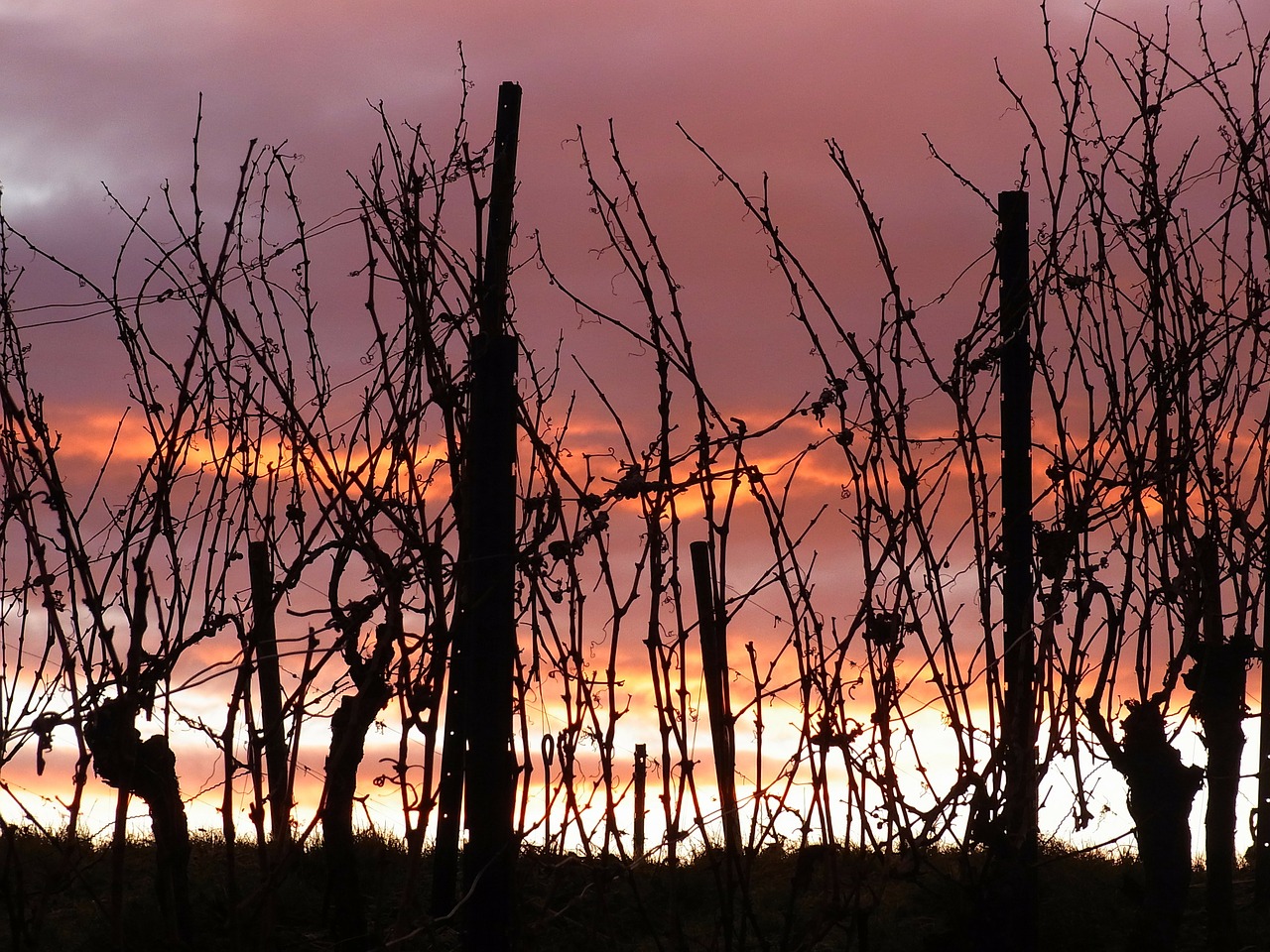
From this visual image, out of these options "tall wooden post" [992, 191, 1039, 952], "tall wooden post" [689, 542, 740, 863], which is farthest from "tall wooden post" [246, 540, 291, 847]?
"tall wooden post" [992, 191, 1039, 952]

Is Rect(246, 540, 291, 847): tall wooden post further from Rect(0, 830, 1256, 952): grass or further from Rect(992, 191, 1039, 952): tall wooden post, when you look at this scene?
Rect(992, 191, 1039, 952): tall wooden post

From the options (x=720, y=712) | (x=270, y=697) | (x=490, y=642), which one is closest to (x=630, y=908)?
(x=270, y=697)

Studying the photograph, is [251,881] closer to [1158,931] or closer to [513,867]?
[513,867]

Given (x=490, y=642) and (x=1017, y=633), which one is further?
(x=1017, y=633)

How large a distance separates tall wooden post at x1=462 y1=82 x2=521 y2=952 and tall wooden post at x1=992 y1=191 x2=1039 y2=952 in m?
1.68

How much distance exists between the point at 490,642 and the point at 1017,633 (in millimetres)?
1816

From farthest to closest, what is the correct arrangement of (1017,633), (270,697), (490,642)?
(270,697) < (1017,633) < (490,642)

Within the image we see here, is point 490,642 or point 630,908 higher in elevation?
point 490,642

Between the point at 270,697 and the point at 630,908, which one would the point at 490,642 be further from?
the point at 630,908

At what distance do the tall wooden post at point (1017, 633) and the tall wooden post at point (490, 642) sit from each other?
1680 millimetres

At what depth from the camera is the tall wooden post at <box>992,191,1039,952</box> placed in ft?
13.9

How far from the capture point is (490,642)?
375cm

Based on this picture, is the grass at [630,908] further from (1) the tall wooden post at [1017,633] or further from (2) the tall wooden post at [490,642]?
(2) the tall wooden post at [490,642]

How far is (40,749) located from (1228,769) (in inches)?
185
